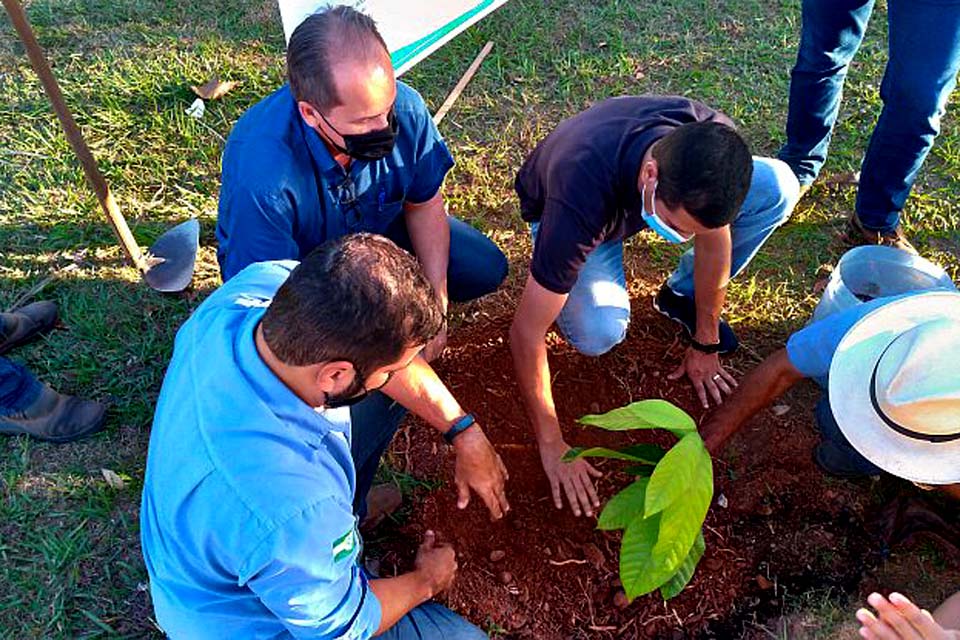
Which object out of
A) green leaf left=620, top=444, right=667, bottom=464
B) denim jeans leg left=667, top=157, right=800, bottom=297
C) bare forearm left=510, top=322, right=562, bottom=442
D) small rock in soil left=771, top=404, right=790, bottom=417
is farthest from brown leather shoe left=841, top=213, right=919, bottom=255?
bare forearm left=510, top=322, right=562, bottom=442

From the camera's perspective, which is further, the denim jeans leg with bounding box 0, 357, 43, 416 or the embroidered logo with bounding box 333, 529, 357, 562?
the denim jeans leg with bounding box 0, 357, 43, 416

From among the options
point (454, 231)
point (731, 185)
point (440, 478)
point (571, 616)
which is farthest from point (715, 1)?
point (571, 616)

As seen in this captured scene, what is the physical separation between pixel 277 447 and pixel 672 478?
2.87ft

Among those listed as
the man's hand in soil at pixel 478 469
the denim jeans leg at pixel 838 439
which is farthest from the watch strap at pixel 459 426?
the denim jeans leg at pixel 838 439

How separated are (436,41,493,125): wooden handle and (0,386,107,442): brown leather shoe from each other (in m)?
1.87

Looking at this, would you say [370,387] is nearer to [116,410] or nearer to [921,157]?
[116,410]

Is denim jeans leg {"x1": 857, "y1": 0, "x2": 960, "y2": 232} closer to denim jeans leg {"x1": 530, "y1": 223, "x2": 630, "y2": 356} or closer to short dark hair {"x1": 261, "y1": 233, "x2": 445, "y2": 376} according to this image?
denim jeans leg {"x1": 530, "y1": 223, "x2": 630, "y2": 356}

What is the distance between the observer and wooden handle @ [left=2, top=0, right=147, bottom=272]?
7.85 feet

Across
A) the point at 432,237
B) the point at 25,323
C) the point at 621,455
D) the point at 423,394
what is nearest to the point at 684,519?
the point at 621,455

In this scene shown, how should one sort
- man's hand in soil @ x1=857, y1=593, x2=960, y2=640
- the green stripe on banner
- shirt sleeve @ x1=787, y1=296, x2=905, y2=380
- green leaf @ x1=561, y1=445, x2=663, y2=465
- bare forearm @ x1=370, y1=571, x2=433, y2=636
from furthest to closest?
the green stripe on banner → green leaf @ x1=561, y1=445, x2=663, y2=465 → shirt sleeve @ x1=787, y1=296, x2=905, y2=380 → bare forearm @ x1=370, y1=571, x2=433, y2=636 → man's hand in soil @ x1=857, y1=593, x2=960, y2=640

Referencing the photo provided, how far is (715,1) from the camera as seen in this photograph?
4.14 m

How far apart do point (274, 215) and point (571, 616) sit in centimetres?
134

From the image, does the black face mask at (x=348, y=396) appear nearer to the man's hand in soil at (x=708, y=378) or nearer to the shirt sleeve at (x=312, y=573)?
the shirt sleeve at (x=312, y=573)

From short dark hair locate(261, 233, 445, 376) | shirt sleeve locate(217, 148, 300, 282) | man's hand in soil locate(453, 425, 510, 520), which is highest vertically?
short dark hair locate(261, 233, 445, 376)
